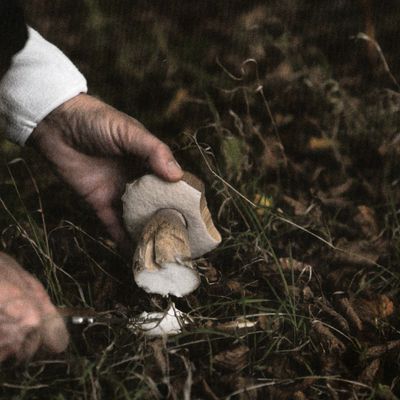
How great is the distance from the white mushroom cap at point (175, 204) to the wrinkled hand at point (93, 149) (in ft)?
0.53

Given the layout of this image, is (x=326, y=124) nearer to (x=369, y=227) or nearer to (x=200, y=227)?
(x=369, y=227)

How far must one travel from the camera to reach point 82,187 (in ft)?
5.51

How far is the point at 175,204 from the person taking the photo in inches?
54.2

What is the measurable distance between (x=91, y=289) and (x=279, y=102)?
878 mm

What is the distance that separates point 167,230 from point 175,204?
0.29 feet

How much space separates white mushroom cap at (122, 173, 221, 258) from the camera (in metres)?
1.34

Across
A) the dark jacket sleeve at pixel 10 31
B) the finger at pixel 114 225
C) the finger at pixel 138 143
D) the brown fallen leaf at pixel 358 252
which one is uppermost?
the dark jacket sleeve at pixel 10 31

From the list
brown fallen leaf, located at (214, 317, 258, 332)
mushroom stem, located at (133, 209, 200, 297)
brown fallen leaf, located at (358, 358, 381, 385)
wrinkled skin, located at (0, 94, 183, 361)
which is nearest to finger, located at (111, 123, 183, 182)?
wrinkled skin, located at (0, 94, 183, 361)

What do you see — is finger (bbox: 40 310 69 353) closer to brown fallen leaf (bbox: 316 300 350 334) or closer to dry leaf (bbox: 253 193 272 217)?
brown fallen leaf (bbox: 316 300 350 334)

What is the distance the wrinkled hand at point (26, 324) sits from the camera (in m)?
1.25

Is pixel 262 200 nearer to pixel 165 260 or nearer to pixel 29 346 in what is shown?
pixel 165 260

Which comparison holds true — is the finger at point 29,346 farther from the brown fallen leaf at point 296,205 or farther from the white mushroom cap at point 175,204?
the brown fallen leaf at point 296,205

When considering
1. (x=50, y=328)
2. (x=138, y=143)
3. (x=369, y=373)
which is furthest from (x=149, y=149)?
(x=369, y=373)

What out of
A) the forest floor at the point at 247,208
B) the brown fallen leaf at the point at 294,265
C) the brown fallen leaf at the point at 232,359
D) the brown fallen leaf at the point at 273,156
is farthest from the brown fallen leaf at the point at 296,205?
the brown fallen leaf at the point at 232,359
